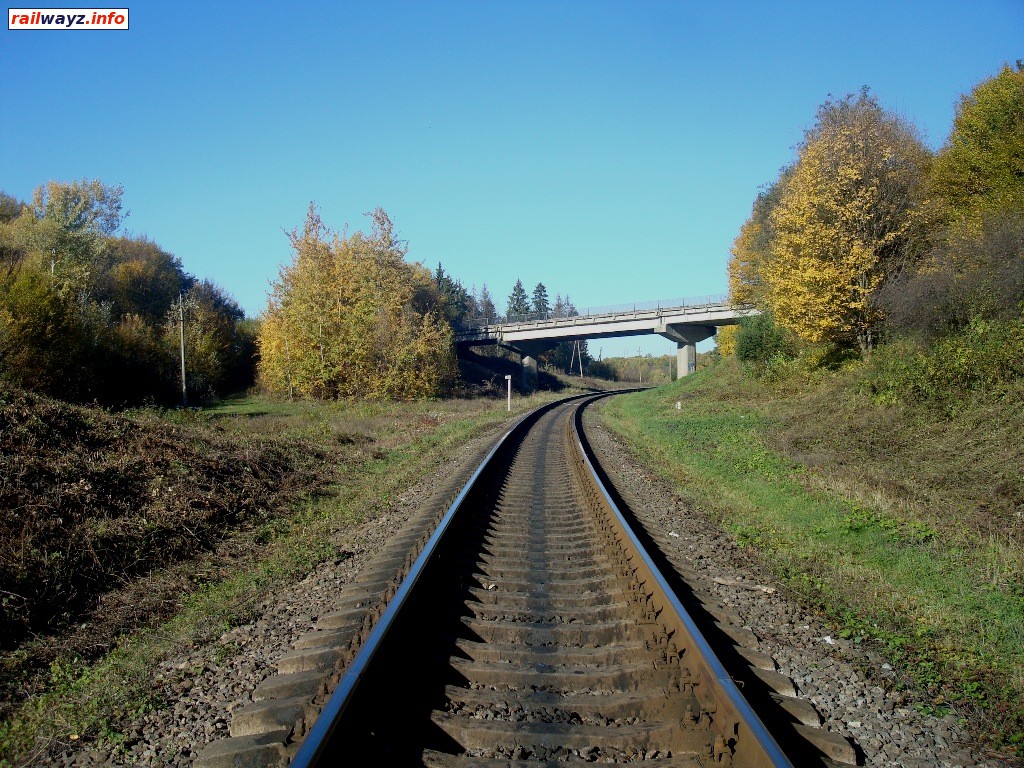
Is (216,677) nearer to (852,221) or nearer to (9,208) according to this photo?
(852,221)

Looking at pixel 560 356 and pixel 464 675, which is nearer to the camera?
pixel 464 675

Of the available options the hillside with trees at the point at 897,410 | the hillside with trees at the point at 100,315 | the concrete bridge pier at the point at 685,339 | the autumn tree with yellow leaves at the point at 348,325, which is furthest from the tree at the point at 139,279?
the hillside with trees at the point at 897,410

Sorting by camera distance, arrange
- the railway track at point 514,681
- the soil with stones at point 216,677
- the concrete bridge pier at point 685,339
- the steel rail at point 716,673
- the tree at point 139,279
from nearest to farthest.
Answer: the steel rail at point 716,673 < the railway track at point 514,681 < the soil with stones at point 216,677 < the tree at point 139,279 < the concrete bridge pier at point 685,339

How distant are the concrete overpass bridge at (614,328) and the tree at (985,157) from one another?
29.1 meters

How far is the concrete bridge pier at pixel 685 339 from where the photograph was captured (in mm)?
64438

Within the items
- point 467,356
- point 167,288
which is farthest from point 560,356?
point 167,288

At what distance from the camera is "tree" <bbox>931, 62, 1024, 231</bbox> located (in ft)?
64.5

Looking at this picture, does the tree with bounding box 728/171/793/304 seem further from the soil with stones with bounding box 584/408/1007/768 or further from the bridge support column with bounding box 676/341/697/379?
the soil with stones with bounding box 584/408/1007/768

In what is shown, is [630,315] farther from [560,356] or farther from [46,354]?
[560,356]

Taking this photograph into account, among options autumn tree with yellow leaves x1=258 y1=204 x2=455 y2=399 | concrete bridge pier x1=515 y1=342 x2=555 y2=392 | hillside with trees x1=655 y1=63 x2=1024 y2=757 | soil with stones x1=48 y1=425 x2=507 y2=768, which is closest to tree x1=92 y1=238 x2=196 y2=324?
autumn tree with yellow leaves x1=258 y1=204 x2=455 y2=399

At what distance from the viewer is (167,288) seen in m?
67.8

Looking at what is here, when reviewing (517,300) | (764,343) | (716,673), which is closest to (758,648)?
(716,673)

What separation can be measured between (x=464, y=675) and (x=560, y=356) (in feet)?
395

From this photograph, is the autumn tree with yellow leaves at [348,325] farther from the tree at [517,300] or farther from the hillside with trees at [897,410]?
the tree at [517,300]
